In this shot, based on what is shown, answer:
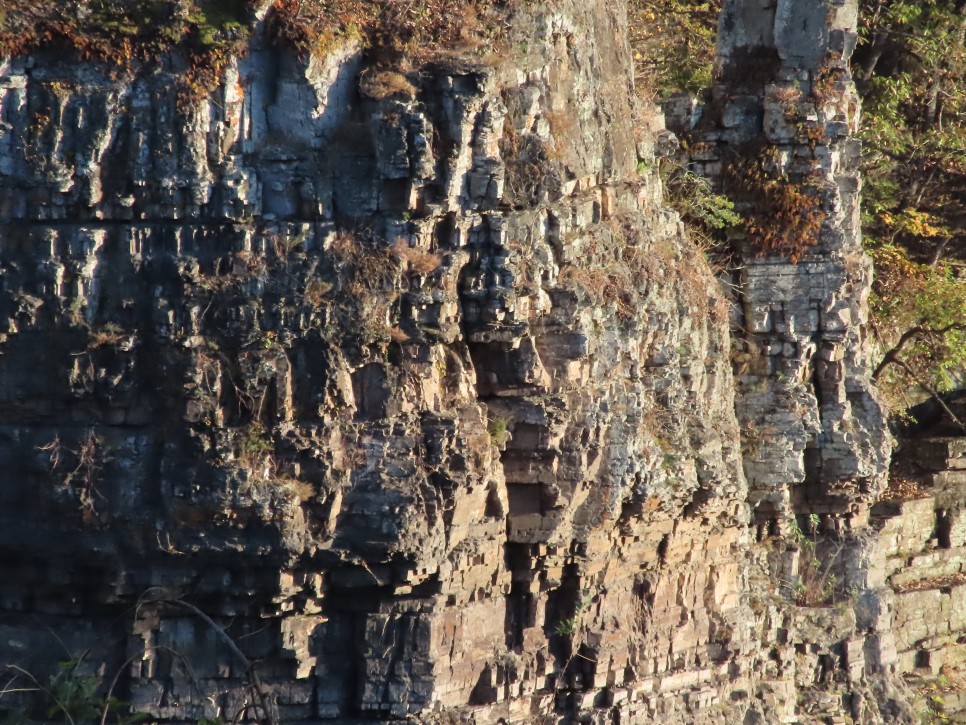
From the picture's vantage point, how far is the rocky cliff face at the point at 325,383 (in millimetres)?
14391

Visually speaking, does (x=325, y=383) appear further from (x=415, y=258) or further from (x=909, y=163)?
(x=909, y=163)

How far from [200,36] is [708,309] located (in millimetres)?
5802

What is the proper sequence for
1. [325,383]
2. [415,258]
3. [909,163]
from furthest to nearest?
[909,163], [415,258], [325,383]

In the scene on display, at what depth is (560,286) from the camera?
15.3 m

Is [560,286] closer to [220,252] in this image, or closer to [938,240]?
[220,252]

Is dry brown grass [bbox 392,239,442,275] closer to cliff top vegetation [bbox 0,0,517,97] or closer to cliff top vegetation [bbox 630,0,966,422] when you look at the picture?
cliff top vegetation [bbox 0,0,517,97]

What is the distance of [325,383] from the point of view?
14.4 meters

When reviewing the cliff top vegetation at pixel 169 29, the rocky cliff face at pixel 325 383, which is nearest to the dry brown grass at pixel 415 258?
the rocky cliff face at pixel 325 383

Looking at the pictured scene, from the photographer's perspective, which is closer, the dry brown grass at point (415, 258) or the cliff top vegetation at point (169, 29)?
the cliff top vegetation at point (169, 29)

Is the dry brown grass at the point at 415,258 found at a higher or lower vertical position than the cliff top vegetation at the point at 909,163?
lower

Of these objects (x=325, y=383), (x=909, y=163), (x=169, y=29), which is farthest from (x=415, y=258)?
(x=909, y=163)

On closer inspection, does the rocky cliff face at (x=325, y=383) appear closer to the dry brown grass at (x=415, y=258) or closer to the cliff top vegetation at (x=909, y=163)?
the dry brown grass at (x=415, y=258)

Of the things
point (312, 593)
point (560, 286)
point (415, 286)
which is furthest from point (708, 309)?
point (312, 593)

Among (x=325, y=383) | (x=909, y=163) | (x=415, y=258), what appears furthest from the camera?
(x=909, y=163)
